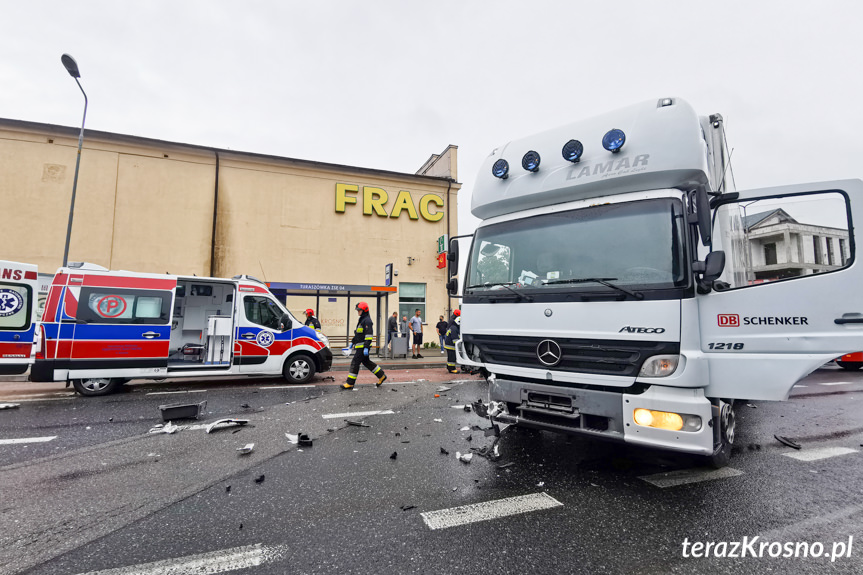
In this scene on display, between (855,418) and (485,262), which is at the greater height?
(485,262)

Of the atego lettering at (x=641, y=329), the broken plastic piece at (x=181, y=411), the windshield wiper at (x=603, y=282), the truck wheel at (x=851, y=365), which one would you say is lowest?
the broken plastic piece at (x=181, y=411)

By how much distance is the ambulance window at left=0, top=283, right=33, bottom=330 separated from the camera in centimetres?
709

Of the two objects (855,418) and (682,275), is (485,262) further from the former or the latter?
(855,418)

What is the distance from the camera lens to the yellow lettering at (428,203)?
20188 mm

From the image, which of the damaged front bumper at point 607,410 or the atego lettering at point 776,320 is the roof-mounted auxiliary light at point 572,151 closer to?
the atego lettering at point 776,320

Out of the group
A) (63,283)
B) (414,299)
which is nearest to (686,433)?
(63,283)

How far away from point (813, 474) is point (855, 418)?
13.0 ft

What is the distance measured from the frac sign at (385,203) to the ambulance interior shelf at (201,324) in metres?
9.13

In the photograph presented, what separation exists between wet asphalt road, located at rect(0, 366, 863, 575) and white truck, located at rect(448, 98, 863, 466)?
0.53 metres

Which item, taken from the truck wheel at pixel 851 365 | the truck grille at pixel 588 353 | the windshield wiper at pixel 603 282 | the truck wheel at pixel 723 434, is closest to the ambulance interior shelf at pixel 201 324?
the truck grille at pixel 588 353

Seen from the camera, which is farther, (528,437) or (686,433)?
(528,437)

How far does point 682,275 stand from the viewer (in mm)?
3201

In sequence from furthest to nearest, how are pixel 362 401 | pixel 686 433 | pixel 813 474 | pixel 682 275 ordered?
1. pixel 362 401
2. pixel 813 474
3. pixel 682 275
4. pixel 686 433

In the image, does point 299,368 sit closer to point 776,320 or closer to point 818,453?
point 776,320
